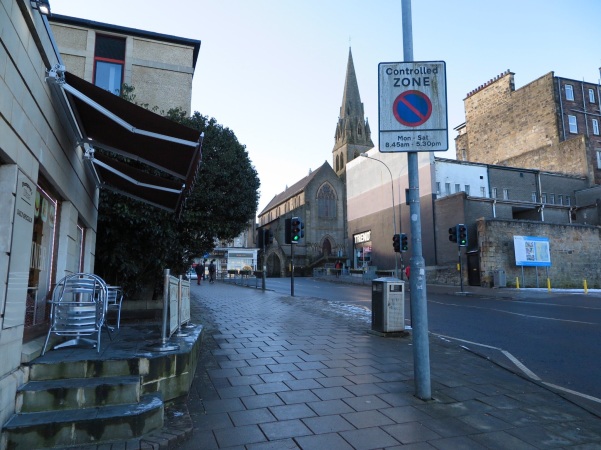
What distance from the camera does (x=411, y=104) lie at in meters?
4.96

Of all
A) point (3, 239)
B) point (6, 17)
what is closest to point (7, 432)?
point (3, 239)

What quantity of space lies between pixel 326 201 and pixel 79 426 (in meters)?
63.0

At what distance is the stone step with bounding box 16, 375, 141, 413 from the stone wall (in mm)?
27242

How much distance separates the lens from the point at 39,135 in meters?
4.28

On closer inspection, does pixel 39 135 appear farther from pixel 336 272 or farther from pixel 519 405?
pixel 336 272

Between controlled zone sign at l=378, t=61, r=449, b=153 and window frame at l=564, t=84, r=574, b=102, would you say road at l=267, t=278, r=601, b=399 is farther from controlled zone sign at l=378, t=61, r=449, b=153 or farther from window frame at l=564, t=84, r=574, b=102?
window frame at l=564, t=84, r=574, b=102

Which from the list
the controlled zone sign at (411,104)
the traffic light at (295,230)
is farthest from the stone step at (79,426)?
the traffic light at (295,230)

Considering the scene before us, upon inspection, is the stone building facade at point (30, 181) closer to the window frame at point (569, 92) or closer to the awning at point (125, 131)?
the awning at point (125, 131)

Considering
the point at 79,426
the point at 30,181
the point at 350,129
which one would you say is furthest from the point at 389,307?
the point at 350,129

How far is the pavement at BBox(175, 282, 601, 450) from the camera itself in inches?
140

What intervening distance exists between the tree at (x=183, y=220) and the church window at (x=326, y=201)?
51956mm

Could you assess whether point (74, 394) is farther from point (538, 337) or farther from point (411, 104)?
point (538, 337)

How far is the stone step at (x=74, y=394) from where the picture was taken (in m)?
3.55

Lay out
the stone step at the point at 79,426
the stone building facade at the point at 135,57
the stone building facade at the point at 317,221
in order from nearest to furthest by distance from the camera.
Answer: the stone step at the point at 79,426, the stone building facade at the point at 135,57, the stone building facade at the point at 317,221
